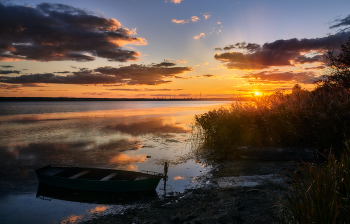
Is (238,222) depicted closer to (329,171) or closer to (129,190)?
(329,171)

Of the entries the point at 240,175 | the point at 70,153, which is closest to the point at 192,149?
the point at 240,175

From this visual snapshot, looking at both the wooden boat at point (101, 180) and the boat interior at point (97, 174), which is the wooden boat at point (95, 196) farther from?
the boat interior at point (97, 174)

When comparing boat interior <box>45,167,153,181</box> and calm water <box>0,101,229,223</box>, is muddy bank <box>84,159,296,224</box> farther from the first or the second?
boat interior <box>45,167,153,181</box>

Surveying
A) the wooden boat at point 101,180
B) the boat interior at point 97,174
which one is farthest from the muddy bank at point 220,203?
the boat interior at point 97,174

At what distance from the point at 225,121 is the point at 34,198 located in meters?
15.9

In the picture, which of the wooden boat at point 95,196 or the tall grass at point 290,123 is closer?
the wooden boat at point 95,196

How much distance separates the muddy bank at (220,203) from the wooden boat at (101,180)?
132 centimetres

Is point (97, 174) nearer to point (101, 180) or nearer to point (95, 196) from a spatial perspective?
point (101, 180)

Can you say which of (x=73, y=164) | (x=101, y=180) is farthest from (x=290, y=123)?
(x=73, y=164)

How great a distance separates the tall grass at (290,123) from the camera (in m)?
12.1

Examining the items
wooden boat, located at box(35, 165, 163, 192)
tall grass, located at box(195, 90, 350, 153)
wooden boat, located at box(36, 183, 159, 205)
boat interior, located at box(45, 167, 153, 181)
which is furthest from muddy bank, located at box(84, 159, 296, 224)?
tall grass, located at box(195, 90, 350, 153)

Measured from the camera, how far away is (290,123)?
14664 mm

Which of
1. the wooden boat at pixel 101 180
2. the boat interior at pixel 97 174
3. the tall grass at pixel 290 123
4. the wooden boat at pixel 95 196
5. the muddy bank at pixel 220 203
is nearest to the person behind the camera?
the muddy bank at pixel 220 203

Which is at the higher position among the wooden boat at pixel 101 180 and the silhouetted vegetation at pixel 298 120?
the silhouetted vegetation at pixel 298 120
